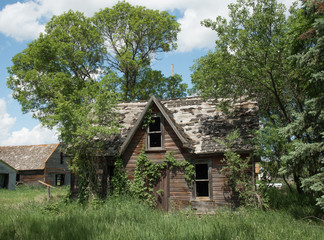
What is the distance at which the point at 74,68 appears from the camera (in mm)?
30562

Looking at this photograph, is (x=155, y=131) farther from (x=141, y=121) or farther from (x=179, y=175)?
(x=179, y=175)

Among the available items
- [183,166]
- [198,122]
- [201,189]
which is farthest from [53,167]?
[183,166]

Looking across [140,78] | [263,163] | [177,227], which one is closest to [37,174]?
[140,78]

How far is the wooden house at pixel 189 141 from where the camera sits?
15133 mm

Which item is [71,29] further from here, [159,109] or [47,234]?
[47,234]

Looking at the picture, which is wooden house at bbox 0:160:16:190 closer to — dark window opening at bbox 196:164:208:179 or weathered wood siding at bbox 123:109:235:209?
weathered wood siding at bbox 123:109:235:209

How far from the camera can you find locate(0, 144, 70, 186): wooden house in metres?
36.6

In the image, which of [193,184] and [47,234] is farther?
[193,184]

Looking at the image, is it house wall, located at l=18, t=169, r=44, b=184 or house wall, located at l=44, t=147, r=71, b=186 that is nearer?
house wall, located at l=18, t=169, r=44, b=184

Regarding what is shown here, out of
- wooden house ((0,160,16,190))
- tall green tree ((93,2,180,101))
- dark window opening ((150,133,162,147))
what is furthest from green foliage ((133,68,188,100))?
wooden house ((0,160,16,190))

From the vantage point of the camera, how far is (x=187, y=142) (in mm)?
15086

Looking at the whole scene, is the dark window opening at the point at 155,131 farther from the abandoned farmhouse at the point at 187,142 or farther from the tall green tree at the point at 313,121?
the tall green tree at the point at 313,121

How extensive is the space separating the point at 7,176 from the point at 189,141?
2832 cm

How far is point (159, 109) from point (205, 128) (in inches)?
113
